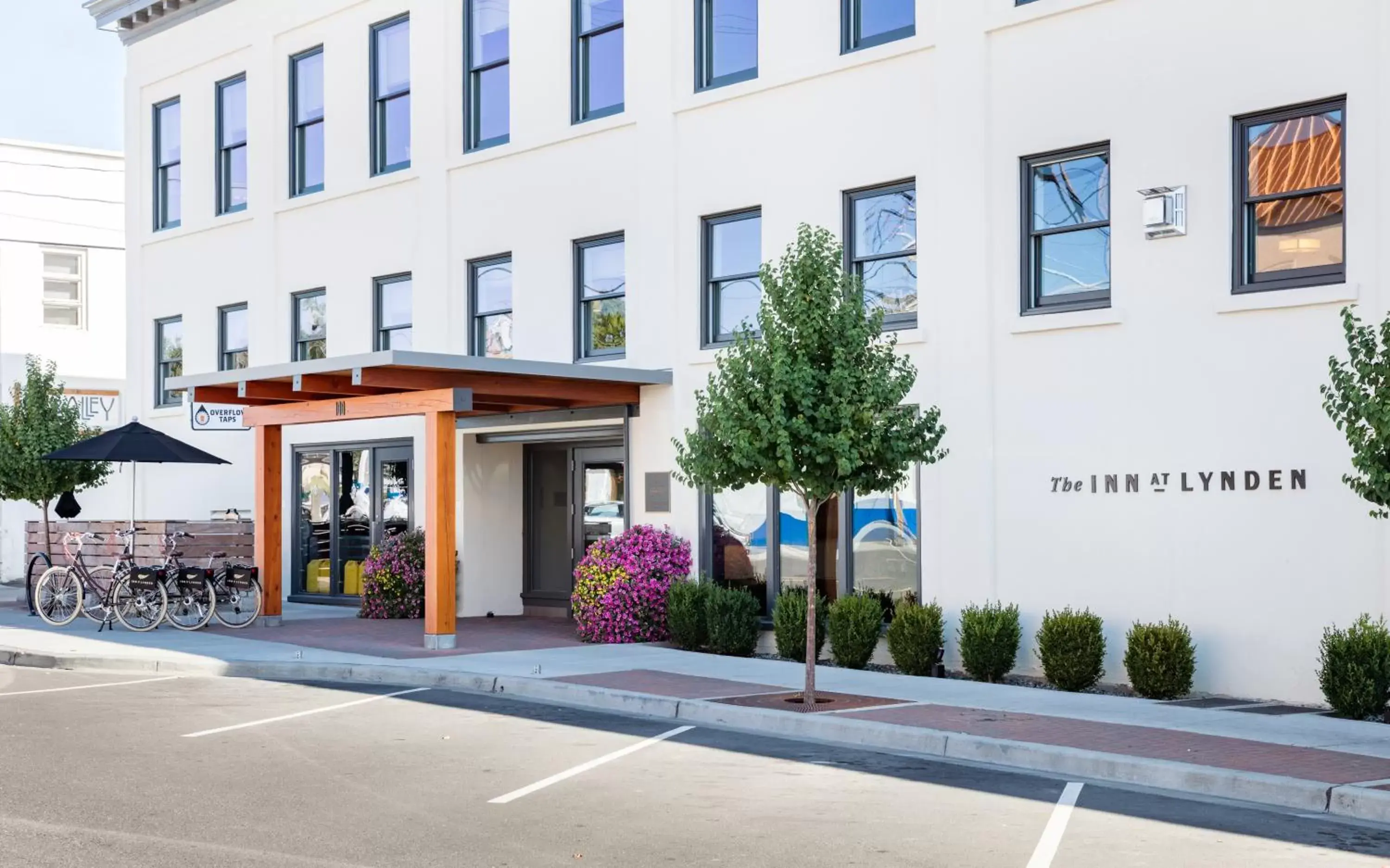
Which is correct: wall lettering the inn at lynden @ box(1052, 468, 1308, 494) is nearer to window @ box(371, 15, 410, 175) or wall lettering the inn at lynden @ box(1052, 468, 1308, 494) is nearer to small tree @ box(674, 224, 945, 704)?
small tree @ box(674, 224, 945, 704)

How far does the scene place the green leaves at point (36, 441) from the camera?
23.5 metres

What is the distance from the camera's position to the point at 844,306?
13.5 metres

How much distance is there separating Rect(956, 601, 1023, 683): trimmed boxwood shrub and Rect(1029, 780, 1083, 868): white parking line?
4.91 meters

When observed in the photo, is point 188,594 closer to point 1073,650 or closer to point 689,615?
point 689,615

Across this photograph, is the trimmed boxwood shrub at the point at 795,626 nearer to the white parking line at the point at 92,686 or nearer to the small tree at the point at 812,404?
the small tree at the point at 812,404

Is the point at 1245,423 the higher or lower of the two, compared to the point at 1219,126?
lower

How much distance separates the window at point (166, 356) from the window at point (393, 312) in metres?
5.50

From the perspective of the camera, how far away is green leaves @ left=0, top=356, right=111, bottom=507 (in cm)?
2347

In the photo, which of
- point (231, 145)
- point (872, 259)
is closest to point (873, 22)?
point (872, 259)

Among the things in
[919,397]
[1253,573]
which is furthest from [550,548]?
[1253,573]

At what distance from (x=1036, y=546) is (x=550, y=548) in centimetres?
881

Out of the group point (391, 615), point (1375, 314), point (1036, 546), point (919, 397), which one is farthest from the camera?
point (391, 615)

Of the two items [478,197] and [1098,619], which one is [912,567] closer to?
[1098,619]

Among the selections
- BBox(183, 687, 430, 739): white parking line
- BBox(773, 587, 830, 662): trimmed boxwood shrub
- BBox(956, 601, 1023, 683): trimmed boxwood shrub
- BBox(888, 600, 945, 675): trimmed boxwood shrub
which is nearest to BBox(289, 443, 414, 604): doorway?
BBox(773, 587, 830, 662): trimmed boxwood shrub
